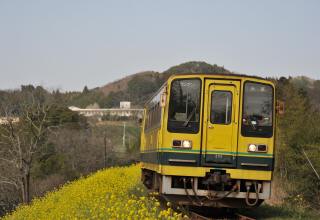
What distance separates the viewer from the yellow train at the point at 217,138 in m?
12.1

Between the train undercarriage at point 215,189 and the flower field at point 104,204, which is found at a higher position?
the train undercarriage at point 215,189

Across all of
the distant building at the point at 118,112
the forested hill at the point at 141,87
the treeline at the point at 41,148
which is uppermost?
the forested hill at the point at 141,87

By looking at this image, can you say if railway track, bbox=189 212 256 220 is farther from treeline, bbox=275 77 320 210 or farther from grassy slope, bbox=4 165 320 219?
treeline, bbox=275 77 320 210

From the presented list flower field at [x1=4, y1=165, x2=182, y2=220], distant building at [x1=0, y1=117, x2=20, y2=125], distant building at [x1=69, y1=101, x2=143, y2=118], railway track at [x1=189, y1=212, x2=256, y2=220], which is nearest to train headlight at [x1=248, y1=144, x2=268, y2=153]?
railway track at [x1=189, y1=212, x2=256, y2=220]

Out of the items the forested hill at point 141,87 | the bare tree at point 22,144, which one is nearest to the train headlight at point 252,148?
the bare tree at point 22,144

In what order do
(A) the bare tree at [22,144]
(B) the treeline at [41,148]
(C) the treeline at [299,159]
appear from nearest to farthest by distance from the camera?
(C) the treeline at [299,159] → (A) the bare tree at [22,144] → (B) the treeline at [41,148]

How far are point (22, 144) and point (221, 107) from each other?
3156 centimetres

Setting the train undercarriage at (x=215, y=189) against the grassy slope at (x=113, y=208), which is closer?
the grassy slope at (x=113, y=208)

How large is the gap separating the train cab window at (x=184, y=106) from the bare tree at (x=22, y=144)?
24961 mm

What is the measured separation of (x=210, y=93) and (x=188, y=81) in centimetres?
54

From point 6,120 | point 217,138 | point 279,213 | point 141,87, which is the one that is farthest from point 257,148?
point 141,87

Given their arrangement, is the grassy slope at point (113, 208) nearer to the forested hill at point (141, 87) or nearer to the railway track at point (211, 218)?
the railway track at point (211, 218)

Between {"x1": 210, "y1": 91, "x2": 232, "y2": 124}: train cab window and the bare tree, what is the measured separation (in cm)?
2533

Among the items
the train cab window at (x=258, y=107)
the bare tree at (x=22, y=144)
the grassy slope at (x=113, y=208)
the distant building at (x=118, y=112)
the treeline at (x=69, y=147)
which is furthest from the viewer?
the distant building at (x=118, y=112)
